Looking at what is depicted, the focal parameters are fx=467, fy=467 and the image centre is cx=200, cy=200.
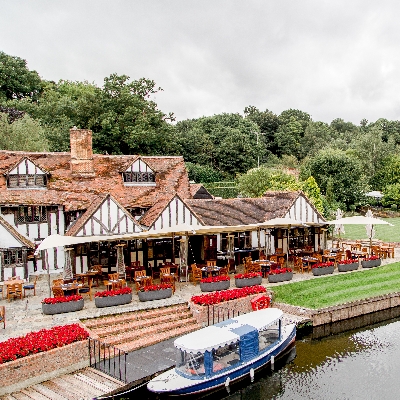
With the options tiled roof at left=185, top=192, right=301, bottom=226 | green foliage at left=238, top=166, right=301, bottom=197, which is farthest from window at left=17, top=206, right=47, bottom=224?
green foliage at left=238, top=166, right=301, bottom=197

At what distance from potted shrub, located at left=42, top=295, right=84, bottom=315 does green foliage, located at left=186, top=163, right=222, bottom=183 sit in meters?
39.3

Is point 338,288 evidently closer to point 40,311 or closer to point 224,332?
point 224,332

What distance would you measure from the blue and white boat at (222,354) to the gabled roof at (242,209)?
34.1 ft

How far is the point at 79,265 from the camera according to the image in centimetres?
2392

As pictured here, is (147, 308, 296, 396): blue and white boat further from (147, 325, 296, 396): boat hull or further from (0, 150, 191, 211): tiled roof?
(0, 150, 191, 211): tiled roof

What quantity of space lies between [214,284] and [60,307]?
6876 millimetres

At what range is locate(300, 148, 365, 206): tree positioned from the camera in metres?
49.0

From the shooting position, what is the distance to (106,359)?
50.3 ft

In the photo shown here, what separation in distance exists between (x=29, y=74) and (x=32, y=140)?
3021 centimetres

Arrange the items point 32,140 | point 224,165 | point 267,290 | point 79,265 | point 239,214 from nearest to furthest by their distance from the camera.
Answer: point 267,290 → point 79,265 → point 239,214 → point 32,140 → point 224,165

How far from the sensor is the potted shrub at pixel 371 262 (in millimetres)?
26625

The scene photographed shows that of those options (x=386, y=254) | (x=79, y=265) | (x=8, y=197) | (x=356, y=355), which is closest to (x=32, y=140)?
(x=8, y=197)

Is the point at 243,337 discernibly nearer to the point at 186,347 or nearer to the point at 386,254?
the point at 186,347

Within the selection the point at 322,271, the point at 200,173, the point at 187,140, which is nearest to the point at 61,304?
the point at 322,271
